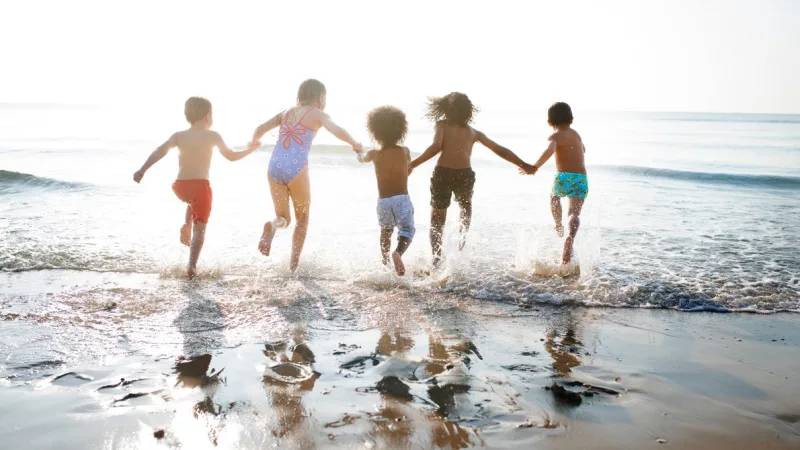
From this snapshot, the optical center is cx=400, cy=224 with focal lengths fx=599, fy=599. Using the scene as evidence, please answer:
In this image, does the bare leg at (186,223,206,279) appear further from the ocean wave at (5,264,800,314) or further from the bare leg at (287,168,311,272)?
the bare leg at (287,168,311,272)

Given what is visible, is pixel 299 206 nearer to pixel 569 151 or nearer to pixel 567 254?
pixel 567 254

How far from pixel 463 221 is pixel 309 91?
6.87 feet

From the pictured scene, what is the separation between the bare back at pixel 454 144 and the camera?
20.1 feet

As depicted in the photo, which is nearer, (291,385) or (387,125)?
(291,385)

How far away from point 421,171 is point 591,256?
10.7 meters

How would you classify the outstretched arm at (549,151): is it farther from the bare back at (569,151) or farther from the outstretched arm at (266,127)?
the outstretched arm at (266,127)

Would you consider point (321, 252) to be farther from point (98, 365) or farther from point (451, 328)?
point (98, 365)

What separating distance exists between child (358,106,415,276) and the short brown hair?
1598mm

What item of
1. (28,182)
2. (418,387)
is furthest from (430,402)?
(28,182)

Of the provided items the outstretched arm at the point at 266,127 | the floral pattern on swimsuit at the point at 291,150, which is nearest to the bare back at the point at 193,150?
the outstretched arm at the point at 266,127

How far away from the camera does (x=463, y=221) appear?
641 centimetres

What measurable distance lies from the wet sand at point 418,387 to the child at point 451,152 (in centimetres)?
189

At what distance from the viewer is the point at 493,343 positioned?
4066 mm

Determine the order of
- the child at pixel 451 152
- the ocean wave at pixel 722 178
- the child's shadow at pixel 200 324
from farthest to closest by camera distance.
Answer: the ocean wave at pixel 722 178 → the child at pixel 451 152 → the child's shadow at pixel 200 324
